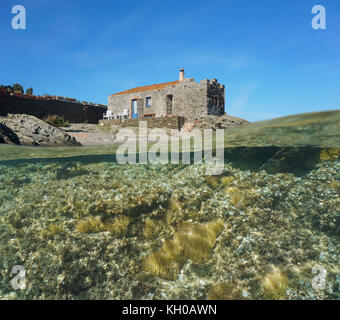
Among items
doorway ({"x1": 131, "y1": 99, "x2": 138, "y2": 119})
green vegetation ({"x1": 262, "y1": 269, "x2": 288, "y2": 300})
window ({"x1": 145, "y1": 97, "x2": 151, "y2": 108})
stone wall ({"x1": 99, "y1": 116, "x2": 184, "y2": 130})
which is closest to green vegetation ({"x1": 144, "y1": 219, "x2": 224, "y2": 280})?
green vegetation ({"x1": 262, "y1": 269, "x2": 288, "y2": 300})

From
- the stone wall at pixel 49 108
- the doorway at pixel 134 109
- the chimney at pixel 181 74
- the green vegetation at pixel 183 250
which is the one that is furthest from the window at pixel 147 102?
the green vegetation at pixel 183 250

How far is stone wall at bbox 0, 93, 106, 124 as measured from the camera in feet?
61.5

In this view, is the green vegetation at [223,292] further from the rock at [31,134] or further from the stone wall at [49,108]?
the stone wall at [49,108]

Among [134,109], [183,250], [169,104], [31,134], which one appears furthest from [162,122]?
[183,250]

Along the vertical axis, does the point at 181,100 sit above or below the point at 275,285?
above

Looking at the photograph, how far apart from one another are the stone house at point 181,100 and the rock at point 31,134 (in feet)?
39.7

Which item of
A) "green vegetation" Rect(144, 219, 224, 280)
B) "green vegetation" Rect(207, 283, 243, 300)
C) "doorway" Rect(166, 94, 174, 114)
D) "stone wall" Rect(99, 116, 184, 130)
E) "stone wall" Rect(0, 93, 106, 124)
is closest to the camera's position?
"green vegetation" Rect(207, 283, 243, 300)

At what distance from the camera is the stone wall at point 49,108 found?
18.8 metres

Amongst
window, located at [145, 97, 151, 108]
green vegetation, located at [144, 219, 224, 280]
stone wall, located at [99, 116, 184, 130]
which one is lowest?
green vegetation, located at [144, 219, 224, 280]

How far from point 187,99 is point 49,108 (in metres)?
11.9

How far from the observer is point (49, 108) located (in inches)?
849

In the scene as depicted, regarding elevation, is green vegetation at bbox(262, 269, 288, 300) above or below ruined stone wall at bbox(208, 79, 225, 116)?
below

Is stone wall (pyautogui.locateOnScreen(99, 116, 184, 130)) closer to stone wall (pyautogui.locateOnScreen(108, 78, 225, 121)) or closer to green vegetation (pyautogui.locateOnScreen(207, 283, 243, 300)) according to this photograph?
stone wall (pyautogui.locateOnScreen(108, 78, 225, 121))

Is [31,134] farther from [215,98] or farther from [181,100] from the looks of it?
[215,98]
